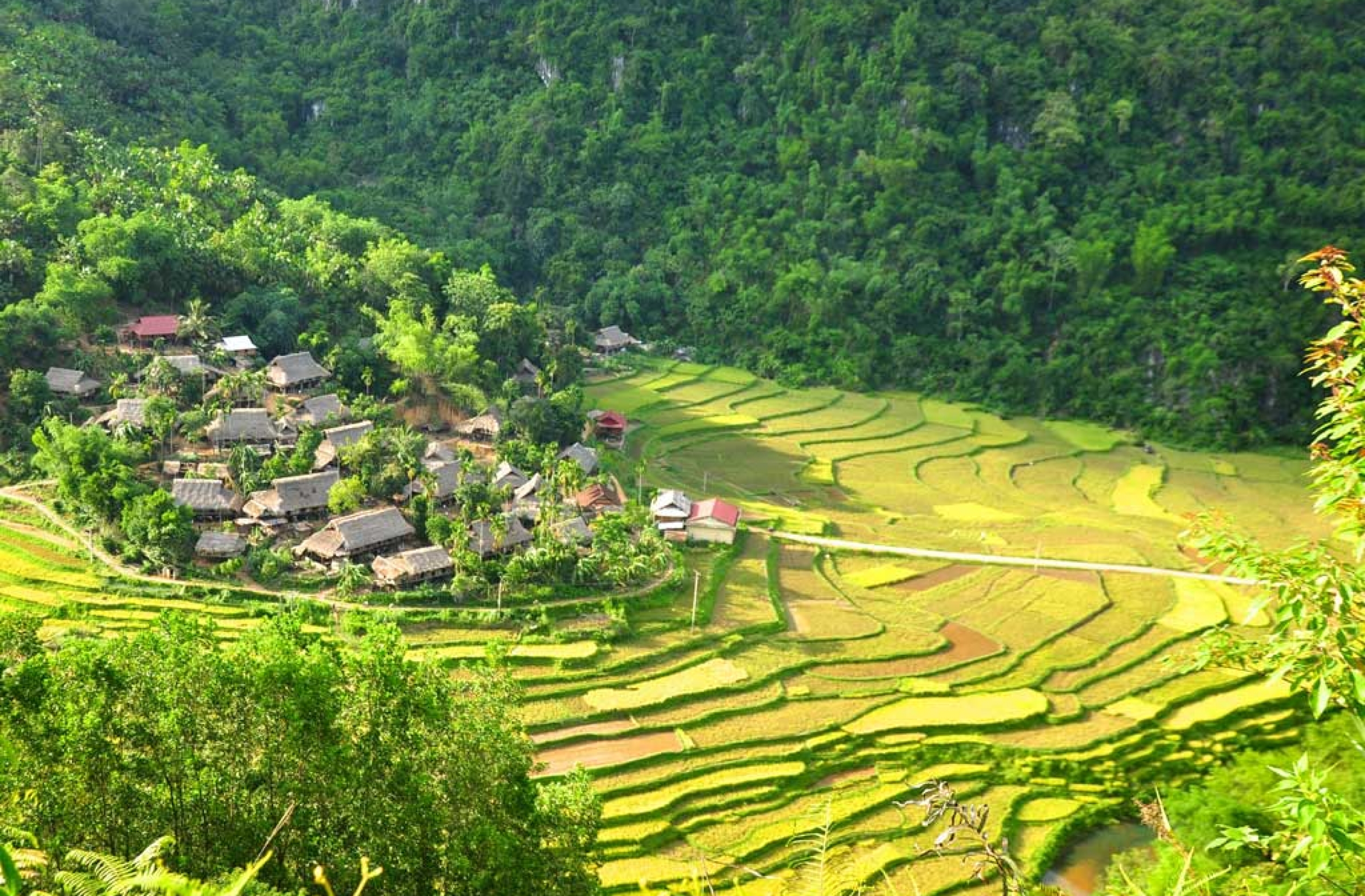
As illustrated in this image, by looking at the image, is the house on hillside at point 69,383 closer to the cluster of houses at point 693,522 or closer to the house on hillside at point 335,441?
the house on hillside at point 335,441

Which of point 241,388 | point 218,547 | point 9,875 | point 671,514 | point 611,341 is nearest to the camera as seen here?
point 9,875

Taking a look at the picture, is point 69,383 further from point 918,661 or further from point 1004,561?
point 1004,561

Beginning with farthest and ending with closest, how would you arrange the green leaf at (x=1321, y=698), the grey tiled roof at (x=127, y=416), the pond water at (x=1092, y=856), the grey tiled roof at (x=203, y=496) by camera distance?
the grey tiled roof at (x=127, y=416) < the grey tiled roof at (x=203, y=496) < the pond water at (x=1092, y=856) < the green leaf at (x=1321, y=698)

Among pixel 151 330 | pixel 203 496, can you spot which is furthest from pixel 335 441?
pixel 151 330

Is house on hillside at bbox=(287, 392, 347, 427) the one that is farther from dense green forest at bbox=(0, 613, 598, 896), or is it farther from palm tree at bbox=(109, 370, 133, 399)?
dense green forest at bbox=(0, 613, 598, 896)

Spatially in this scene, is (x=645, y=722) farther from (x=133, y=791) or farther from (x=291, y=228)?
(x=291, y=228)

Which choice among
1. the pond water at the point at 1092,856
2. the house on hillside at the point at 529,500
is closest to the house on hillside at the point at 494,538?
the house on hillside at the point at 529,500
